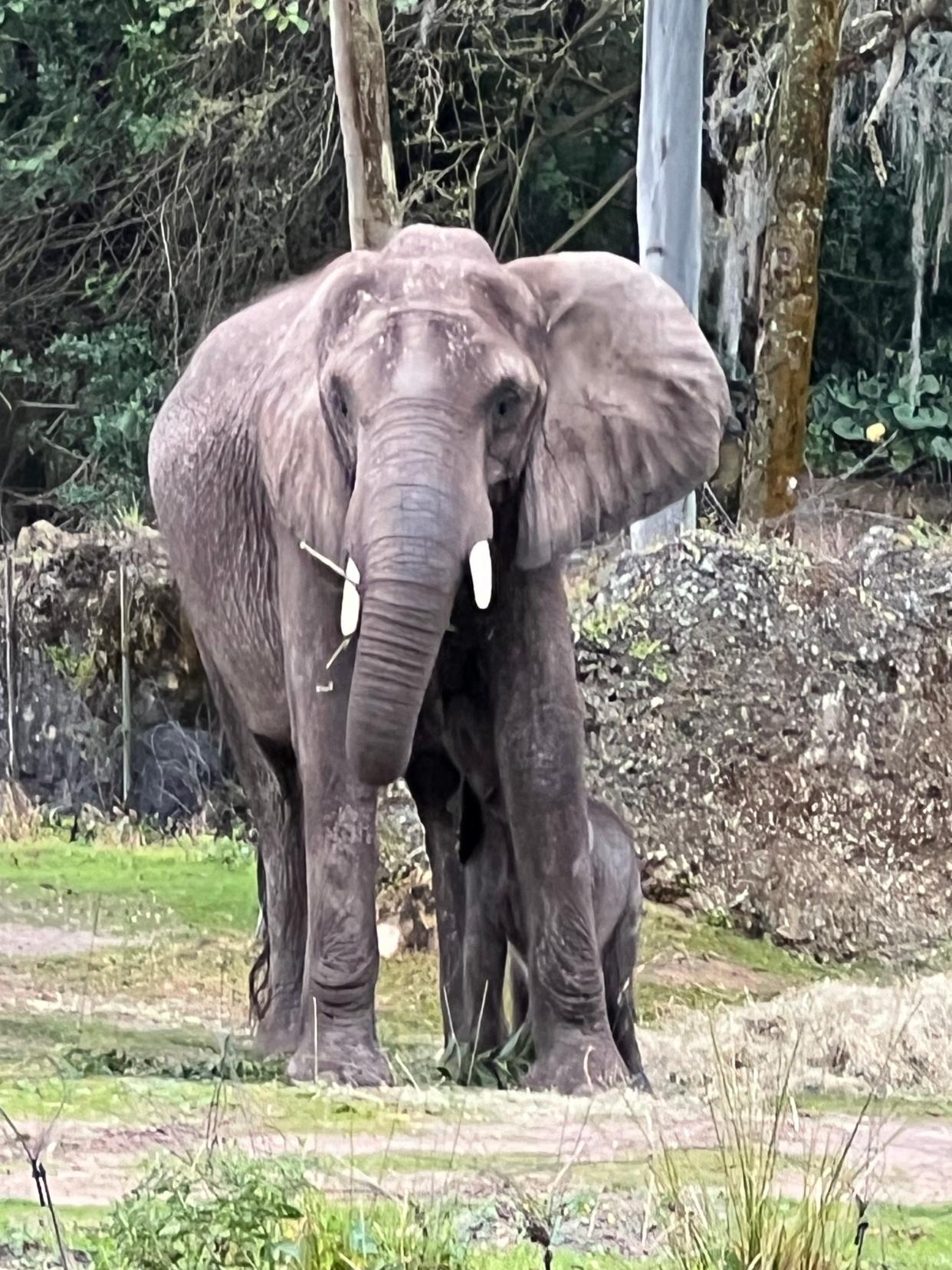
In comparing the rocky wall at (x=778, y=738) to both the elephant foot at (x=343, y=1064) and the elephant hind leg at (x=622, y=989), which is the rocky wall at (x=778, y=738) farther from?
the elephant foot at (x=343, y=1064)

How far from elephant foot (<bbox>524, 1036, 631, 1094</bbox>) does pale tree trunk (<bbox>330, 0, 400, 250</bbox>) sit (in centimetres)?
918

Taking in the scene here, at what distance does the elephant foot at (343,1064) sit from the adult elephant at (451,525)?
1 cm

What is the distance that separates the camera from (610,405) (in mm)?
7789

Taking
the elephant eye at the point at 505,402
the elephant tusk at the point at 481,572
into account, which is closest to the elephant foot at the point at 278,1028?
the elephant tusk at the point at 481,572

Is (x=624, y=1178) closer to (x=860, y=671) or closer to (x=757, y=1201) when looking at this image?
(x=757, y=1201)

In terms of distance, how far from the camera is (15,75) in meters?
23.0

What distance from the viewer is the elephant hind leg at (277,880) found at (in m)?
9.14

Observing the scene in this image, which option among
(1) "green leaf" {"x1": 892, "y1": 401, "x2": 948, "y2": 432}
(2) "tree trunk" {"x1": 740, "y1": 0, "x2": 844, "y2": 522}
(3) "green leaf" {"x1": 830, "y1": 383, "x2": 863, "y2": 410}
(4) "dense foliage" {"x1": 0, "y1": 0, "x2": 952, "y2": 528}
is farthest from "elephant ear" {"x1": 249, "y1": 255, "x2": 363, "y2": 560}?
(1) "green leaf" {"x1": 892, "y1": 401, "x2": 948, "y2": 432}

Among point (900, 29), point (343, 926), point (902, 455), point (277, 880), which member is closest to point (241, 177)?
point (900, 29)

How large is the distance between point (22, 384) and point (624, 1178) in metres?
19.5

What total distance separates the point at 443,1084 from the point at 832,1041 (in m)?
2.12

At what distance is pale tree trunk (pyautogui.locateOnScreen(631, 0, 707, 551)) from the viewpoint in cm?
1617

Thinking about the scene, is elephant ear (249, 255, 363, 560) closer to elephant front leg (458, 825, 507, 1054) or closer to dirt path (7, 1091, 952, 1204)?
elephant front leg (458, 825, 507, 1054)

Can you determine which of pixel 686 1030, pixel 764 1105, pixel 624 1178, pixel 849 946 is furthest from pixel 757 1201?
pixel 849 946
